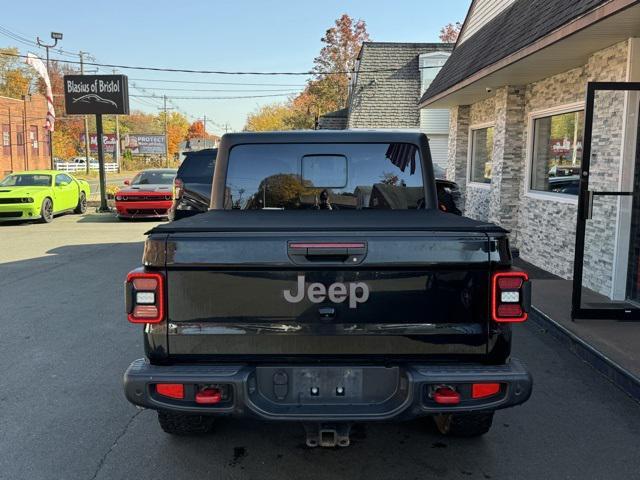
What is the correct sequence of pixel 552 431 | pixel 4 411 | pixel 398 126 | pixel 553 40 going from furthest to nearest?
pixel 398 126 < pixel 553 40 < pixel 4 411 < pixel 552 431

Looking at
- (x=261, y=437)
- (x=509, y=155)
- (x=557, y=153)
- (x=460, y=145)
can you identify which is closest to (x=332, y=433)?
(x=261, y=437)

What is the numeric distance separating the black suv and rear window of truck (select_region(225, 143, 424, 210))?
619 centimetres

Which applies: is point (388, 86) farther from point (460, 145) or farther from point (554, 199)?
point (554, 199)

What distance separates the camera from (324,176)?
13.6ft

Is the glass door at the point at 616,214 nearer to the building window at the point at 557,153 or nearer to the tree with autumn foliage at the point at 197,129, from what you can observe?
the building window at the point at 557,153

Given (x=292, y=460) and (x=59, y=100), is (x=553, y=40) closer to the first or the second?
(x=292, y=460)

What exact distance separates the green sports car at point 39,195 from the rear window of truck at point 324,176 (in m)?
13.5

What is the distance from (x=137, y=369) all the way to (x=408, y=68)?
24838 millimetres

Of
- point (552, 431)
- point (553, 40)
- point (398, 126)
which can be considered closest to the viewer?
point (552, 431)

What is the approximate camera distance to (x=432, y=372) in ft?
9.04

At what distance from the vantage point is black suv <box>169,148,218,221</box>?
1053 cm

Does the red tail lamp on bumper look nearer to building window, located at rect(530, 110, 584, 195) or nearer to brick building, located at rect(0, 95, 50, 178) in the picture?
building window, located at rect(530, 110, 584, 195)

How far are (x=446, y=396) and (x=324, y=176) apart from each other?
1928 millimetres

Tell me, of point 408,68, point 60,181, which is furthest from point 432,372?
point 408,68
